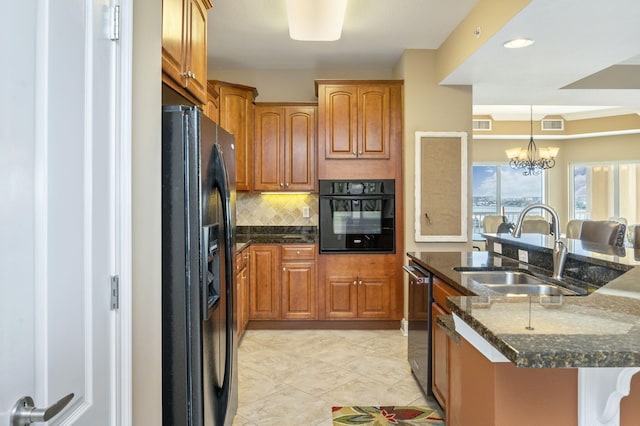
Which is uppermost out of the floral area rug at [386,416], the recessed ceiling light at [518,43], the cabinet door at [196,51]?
the recessed ceiling light at [518,43]

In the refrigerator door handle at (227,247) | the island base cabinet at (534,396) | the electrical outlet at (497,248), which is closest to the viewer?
the island base cabinet at (534,396)

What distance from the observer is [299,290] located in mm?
4480

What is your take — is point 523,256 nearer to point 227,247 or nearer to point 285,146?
point 227,247

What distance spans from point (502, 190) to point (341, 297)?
19.4ft

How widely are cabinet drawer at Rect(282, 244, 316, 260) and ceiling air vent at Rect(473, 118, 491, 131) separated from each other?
5179 mm

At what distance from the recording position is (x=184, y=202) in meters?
1.69

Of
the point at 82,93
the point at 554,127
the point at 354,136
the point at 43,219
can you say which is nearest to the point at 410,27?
the point at 354,136

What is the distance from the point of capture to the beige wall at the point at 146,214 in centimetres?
141

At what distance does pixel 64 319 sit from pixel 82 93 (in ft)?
1.78

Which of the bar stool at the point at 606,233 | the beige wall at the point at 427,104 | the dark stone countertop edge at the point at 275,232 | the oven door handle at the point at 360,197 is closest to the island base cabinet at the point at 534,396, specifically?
the bar stool at the point at 606,233

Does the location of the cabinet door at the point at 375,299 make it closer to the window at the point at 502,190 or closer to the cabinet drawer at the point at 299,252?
the cabinet drawer at the point at 299,252

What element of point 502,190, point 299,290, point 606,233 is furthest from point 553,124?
point 299,290

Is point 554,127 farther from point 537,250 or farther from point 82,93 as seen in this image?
point 82,93

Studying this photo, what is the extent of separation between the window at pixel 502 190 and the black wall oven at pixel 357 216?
17.1 ft
